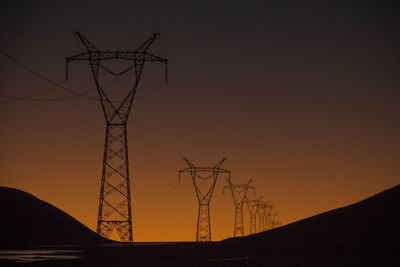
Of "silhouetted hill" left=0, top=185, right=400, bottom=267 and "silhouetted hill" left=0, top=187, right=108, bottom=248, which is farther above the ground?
"silhouetted hill" left=0, top=187, right=108, bottom=248

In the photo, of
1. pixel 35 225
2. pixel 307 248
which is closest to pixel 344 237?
pixel 307 248

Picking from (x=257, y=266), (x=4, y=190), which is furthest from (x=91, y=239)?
(x=257, y=266)

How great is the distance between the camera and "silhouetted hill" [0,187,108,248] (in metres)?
163

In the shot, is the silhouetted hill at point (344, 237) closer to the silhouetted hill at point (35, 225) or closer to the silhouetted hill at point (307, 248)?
the silhouetted hill at point (307, 248)

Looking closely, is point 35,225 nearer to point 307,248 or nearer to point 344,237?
point 344,237

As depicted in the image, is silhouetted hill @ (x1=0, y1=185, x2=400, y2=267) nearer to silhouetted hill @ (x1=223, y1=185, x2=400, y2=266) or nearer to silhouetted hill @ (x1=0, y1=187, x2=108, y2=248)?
silhouetted hill @ (x1=223, y1=185, x2=400, y2=266)

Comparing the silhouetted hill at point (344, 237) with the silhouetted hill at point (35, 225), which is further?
the silhouetted hill at point (35, 225)

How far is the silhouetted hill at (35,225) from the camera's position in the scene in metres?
163

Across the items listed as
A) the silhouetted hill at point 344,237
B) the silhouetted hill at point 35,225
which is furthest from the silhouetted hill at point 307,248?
the silhouetted hill at point 35,225

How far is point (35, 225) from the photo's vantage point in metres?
178

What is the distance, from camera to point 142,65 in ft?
277

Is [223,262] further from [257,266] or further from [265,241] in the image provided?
[265,241]

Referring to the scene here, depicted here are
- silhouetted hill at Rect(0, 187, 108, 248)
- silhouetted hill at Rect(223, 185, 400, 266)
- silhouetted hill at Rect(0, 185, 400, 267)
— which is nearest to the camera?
silhouetted hill at Rect(0, 185, 400, 267)

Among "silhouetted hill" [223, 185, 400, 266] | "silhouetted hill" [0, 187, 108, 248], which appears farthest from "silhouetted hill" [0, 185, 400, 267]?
"silhouetted hill" [0, 187, 108, 248]
